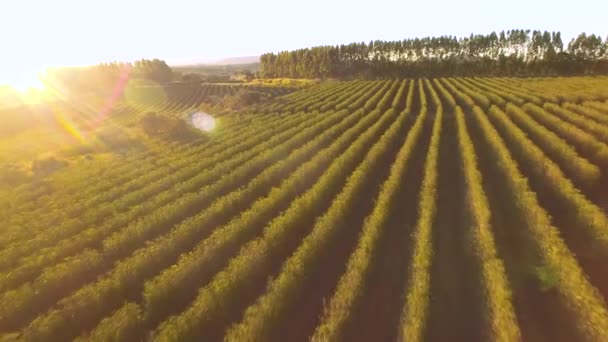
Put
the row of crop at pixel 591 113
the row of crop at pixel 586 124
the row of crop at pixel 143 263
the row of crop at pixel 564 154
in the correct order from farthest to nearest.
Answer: the row of crop at pixel 591 113
the row of crop at pixel 586 124
the row of crop at pixel 564 154
the row of crop at pixel 143 263

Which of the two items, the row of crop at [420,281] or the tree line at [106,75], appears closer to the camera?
the row of crop at [420,281]

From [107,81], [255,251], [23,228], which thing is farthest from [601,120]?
[107,81]

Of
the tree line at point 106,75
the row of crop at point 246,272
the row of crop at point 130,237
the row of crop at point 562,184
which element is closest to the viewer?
the row of crop at point 246,272

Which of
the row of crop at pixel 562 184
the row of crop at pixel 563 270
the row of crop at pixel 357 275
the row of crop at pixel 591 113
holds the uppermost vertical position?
the row of crop at pixel 591 113

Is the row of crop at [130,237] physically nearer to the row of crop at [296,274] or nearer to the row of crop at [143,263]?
the row of crop at [143,263]

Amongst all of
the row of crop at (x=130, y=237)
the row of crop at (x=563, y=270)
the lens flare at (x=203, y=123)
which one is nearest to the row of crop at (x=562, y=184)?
the row of crop at (x=563, y=270)

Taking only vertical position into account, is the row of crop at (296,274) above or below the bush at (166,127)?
above
